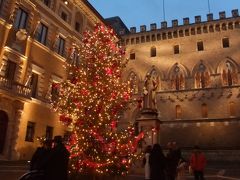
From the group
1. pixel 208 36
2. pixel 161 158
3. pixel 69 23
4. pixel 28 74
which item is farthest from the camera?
pixel 208 36

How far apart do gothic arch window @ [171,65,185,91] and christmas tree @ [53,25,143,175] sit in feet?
65.9

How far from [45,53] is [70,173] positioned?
1229cm

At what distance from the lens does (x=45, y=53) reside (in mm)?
20203

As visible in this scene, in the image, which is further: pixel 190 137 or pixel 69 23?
pixel 190 137

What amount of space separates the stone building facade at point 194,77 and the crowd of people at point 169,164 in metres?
20.0

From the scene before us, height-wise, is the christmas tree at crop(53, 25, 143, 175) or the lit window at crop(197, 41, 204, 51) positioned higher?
the lit window at crop(197, 41, 204, 51)

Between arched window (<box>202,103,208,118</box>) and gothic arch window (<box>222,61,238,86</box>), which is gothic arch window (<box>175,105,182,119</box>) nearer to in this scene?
arched window (<box>202,103,208,118</box>)

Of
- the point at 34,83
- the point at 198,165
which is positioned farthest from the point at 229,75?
the point at 198,165

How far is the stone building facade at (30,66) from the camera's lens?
1639 centimetres

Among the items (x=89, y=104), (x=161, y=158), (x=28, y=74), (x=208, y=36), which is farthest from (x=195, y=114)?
(x=161, y=158)

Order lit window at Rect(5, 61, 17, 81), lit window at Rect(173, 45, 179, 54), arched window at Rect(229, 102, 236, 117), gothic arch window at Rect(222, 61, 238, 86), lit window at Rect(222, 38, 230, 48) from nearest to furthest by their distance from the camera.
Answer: lit window at Rect(5, 61, 17, 81)
arched window at Rect(229, 102, 236, 117)
gothic arch window at Rect(222, 61, 238, 86)
lit window at Rect(222, 38, 230, 48)
lit window at Rect(173, 45, 179, 54)

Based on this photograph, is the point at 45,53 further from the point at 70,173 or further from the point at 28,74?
the point at 70,173

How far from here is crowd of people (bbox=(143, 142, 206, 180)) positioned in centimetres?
657

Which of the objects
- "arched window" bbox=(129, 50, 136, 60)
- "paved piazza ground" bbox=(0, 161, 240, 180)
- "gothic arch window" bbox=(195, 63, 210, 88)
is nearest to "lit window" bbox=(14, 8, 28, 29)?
"paved piazza ground" bbox=(0, 161, 240, 180)
